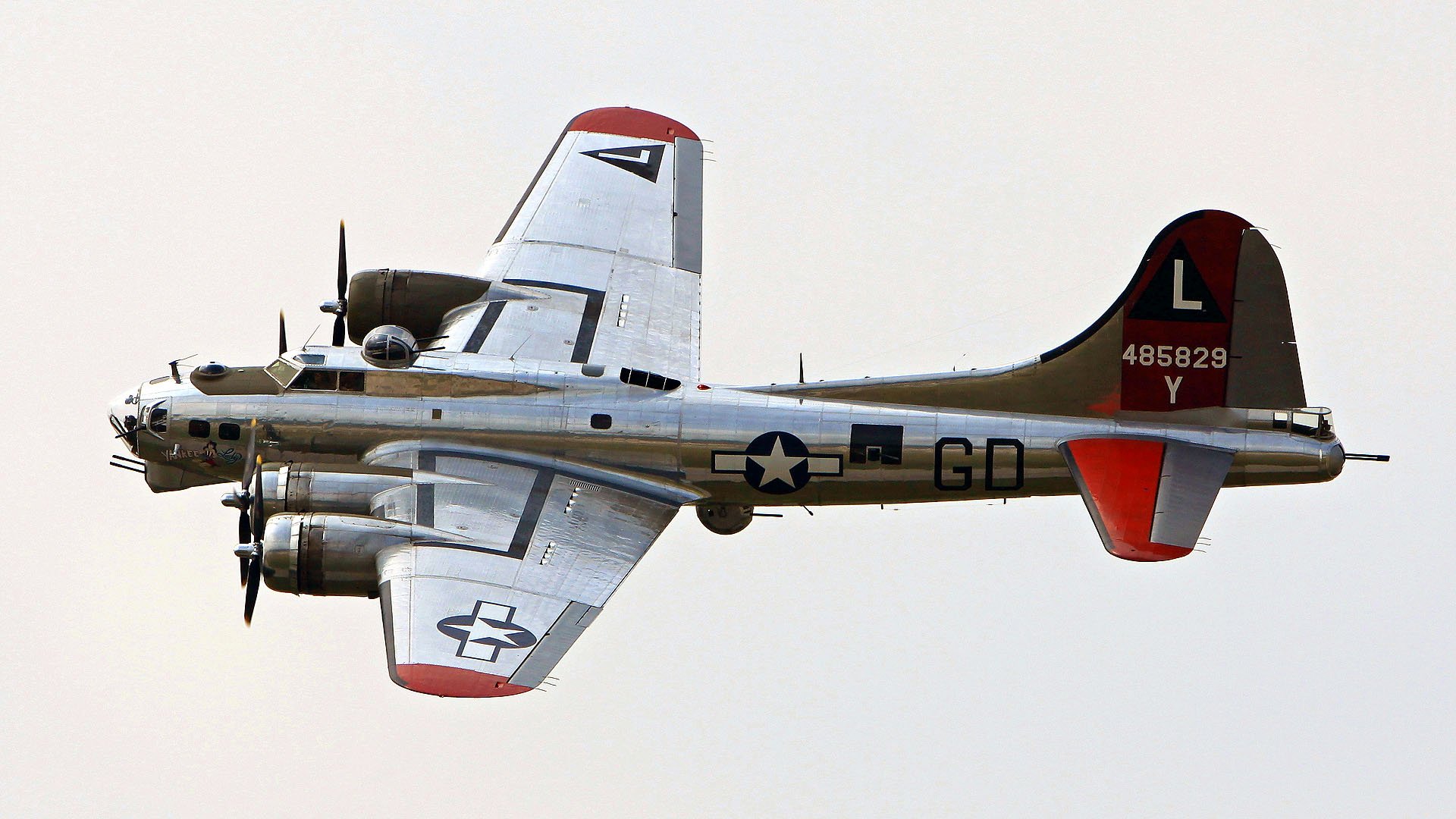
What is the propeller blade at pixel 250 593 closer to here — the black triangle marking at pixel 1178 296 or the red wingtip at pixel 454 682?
the red wingtip at pixel 454 682

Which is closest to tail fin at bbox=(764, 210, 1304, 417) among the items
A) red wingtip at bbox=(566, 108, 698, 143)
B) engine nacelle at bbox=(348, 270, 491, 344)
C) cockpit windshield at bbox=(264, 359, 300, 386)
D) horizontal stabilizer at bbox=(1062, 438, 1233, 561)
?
horizontal stabilizer at bbox=(1062, 438, 1233, 561)

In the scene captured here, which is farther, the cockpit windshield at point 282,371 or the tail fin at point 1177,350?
the cockpit windshield at point 282,371

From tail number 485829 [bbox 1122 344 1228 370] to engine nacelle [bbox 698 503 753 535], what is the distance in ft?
18.5

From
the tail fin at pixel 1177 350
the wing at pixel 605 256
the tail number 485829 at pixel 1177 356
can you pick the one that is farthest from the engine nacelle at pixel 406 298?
the tail number 485829 at pixel 1177 356

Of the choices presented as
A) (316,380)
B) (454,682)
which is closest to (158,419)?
(316,380)

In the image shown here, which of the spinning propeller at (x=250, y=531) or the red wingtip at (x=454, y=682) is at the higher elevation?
the spinning propeller at (x=250, y=531)

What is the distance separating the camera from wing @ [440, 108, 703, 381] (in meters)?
30.5

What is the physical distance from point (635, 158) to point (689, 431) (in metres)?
6.82

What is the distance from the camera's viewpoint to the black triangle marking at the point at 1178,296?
2773cm

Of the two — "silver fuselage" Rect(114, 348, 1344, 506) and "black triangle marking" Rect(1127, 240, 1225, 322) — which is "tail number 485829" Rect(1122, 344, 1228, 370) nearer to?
"black triangle marking" Rect(1127, 240, 1225, 322)

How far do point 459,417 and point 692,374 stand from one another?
11.4 ft

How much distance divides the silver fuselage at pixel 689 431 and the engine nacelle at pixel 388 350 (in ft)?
0.76

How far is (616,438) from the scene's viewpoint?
28.8 m

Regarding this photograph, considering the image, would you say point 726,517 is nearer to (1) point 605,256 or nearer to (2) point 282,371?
(1) point 605,256
